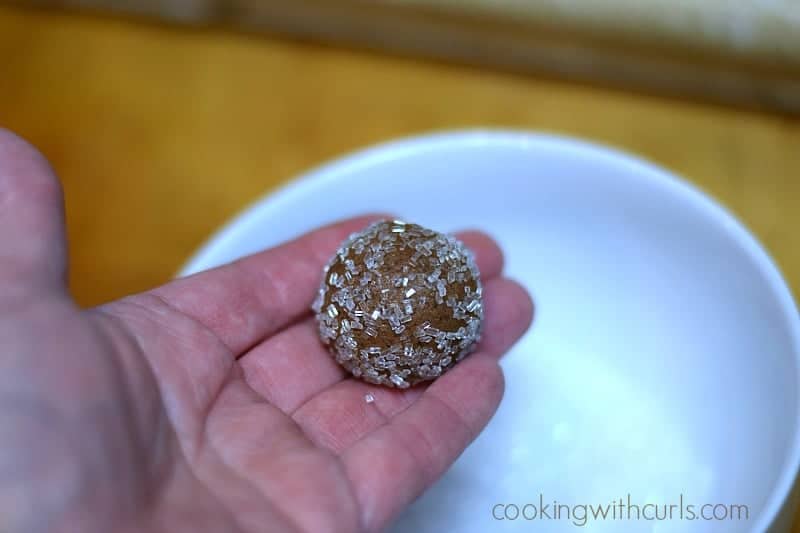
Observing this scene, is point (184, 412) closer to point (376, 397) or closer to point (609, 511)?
point (376, 397)

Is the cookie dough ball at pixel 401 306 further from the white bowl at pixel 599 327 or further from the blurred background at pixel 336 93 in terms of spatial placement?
the blurred background at pixel 336 93

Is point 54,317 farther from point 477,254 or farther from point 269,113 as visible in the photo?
point 269,113

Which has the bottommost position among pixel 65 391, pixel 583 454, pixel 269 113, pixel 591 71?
pixel 583 454

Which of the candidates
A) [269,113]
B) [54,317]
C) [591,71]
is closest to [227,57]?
[269,113]

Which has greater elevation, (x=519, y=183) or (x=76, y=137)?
(x=519, y=183)

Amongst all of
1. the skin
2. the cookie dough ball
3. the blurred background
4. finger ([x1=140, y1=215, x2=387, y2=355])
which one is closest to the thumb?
the skin

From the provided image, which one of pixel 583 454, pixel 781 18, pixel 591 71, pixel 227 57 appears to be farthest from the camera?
pixel 227 57
